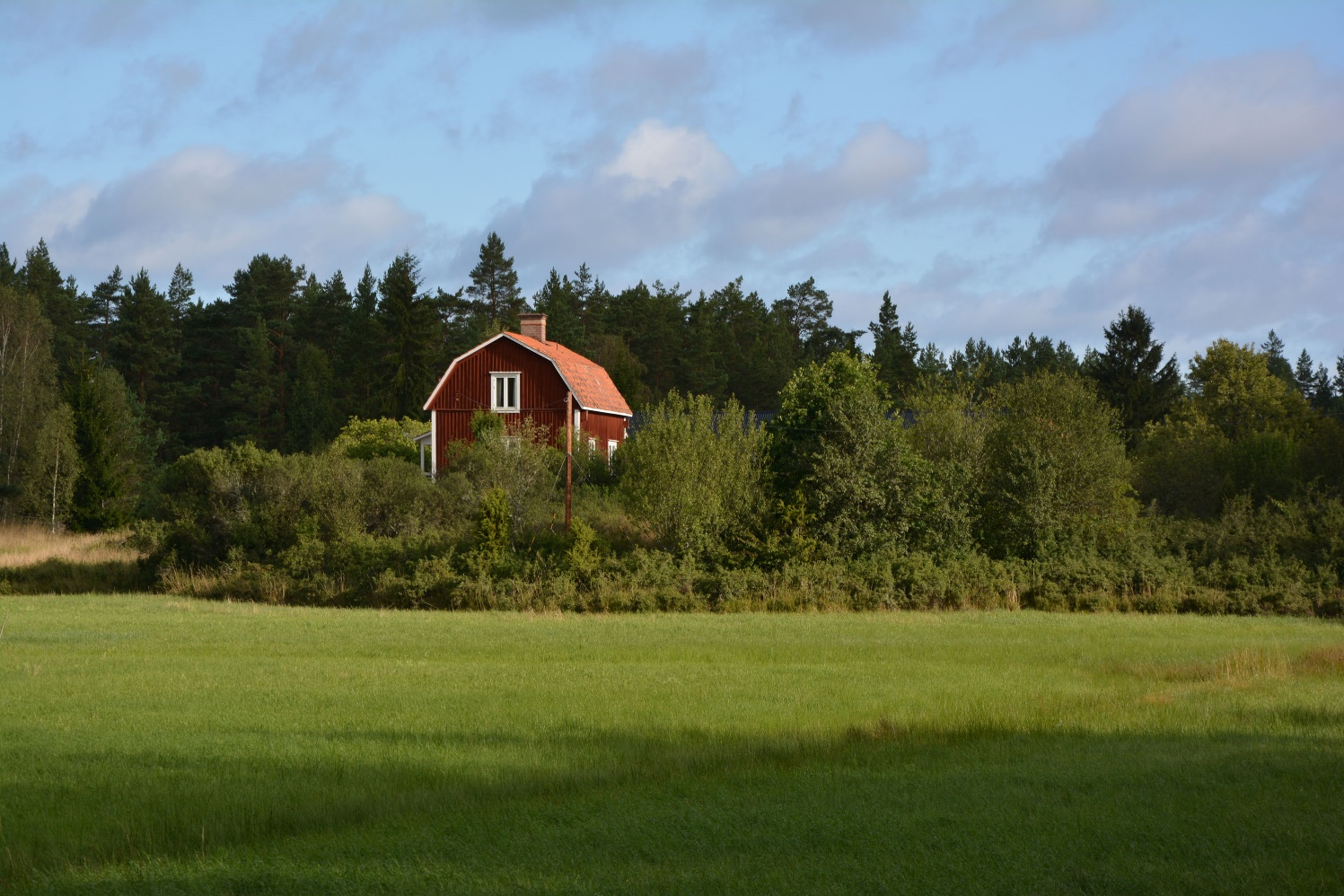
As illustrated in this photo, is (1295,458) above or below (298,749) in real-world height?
above

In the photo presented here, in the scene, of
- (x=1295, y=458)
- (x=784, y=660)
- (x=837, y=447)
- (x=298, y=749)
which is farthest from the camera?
(x=1295, y=458)

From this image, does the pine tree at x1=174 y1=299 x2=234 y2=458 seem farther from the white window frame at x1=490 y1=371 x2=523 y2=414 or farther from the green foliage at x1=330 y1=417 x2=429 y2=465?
the white window frame at x1=490 y1=371 x2=523 y2=414

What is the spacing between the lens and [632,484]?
120ft

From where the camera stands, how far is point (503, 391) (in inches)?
2046

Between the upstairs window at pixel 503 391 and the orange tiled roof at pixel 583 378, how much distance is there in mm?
1758

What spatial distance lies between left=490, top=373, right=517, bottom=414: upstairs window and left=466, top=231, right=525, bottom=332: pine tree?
116ft

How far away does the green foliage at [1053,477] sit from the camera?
37.0 metres

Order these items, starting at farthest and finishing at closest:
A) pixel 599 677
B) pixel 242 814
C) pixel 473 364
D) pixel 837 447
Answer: pixel 473 364 < pixel 837 447 < pixel 599 677 < pixel 242 814

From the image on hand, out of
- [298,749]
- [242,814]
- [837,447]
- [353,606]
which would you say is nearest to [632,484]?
A: [837,447]

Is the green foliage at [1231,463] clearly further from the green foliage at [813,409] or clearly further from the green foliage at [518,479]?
the green foliage at [518,479]

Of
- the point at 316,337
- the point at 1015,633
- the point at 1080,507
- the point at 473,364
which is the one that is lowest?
the point at 1015,633

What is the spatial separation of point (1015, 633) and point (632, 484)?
1421 cm

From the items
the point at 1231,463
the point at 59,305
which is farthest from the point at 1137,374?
the point at 59,305

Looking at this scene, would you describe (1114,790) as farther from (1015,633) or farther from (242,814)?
(1015,633)
